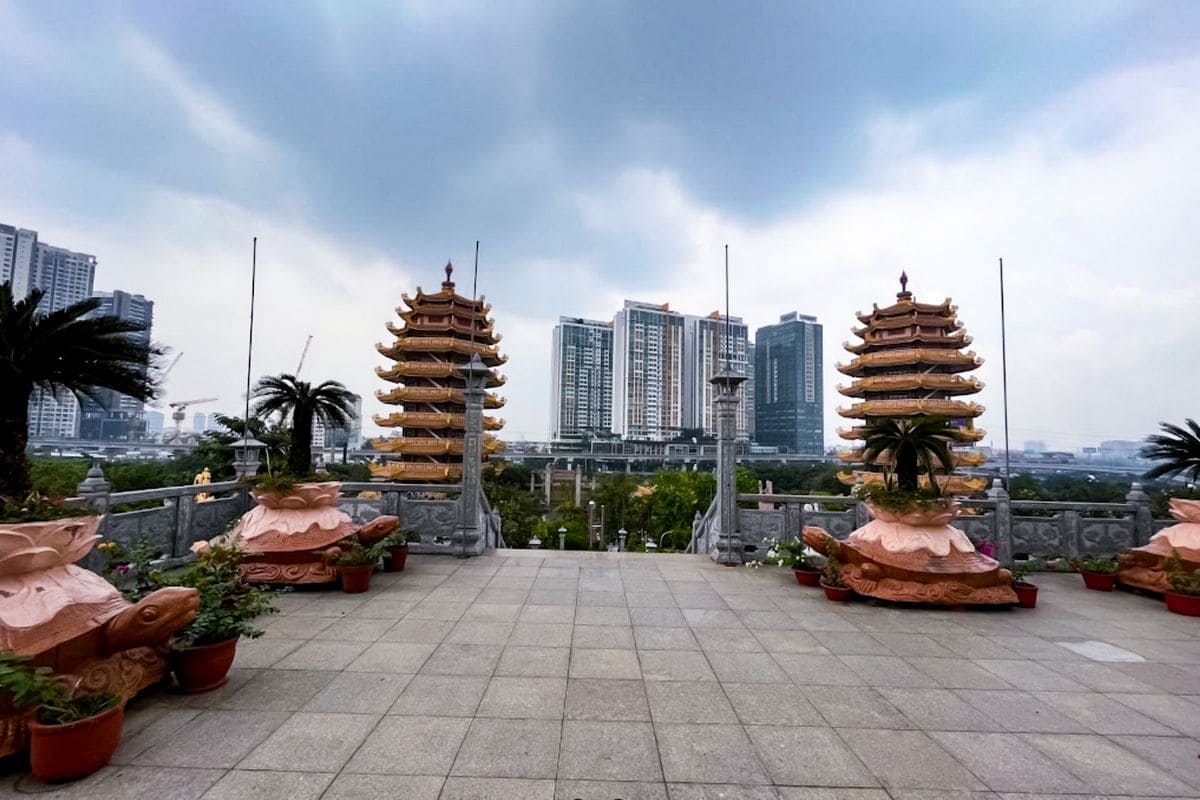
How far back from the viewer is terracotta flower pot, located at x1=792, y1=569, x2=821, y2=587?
668 centimetres

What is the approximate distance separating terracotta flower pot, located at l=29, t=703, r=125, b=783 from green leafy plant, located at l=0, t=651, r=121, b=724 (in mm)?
47

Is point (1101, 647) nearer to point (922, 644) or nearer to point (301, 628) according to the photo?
point (922, 644)

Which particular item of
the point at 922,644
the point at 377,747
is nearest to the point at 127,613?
the point at 377,747

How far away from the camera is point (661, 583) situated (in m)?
6.84

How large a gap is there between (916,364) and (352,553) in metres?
31.9

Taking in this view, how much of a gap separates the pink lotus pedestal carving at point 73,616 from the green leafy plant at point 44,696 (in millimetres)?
146

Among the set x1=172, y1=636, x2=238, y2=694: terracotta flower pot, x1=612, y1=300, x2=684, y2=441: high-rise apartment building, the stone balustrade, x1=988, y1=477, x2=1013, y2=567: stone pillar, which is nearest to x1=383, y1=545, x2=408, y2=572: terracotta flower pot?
x1=172, y1=636, x2=238, y2=694: terracotta flower pot

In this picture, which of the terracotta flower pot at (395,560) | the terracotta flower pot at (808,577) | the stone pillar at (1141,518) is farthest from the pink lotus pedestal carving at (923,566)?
the terracotta flower pot at (395,560)

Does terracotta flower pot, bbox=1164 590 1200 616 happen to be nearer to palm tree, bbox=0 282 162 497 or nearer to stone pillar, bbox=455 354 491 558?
stone pillar, bbox=455 354 491 558

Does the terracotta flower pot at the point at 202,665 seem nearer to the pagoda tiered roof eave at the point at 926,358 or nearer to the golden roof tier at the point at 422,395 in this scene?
the golden roof tier at the point at 422,395

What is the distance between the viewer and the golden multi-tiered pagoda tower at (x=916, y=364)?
1117 inches

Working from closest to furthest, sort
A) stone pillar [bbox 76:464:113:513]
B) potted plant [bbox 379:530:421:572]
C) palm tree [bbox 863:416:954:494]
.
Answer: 1. stone pillar [bbox 76:464:113:513]
2. palm tree [bbox 863:416:954:494]
3. potted plant [bbox 379:530:421:572]

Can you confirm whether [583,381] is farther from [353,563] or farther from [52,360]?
[52,360]

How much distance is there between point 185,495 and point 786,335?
6872cm
